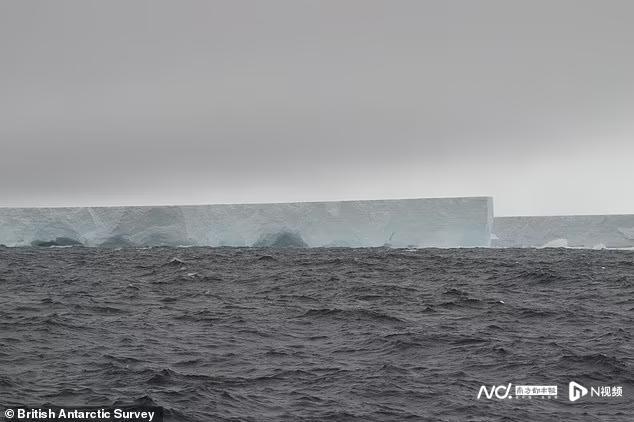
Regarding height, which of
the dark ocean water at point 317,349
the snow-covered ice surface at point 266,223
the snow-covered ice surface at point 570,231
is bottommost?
the dark ocean water at point 317,349

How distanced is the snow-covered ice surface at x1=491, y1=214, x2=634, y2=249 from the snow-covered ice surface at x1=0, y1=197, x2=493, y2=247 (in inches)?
122

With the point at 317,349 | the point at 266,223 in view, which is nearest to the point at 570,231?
the point at 266,223

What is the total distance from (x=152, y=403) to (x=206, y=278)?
40.6 ft

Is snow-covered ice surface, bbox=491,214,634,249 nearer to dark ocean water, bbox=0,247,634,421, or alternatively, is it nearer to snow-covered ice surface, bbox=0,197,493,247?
snow-covered ice surface, bbox=0,197,493,247

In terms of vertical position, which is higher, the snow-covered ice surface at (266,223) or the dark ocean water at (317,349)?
the snow-covered ice surface at (266,223)

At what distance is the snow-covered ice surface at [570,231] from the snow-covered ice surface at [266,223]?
3.11 metres

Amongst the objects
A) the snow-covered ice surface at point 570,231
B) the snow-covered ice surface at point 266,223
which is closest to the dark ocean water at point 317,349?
the snow-covered ice surface at point 266,223

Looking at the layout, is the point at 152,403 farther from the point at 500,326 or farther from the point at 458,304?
the point at 458,304

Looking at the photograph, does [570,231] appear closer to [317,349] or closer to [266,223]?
[266,223]

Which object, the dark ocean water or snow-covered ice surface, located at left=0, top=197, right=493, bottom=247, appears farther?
snow-covered ice surface, located at left=0, top=197, right=493, bottom=247

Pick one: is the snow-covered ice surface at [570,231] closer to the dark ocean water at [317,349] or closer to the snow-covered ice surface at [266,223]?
the snow-covered ice surface at [266,223]

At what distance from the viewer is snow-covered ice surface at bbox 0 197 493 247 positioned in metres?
34.1

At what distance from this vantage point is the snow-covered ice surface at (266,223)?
34.1m

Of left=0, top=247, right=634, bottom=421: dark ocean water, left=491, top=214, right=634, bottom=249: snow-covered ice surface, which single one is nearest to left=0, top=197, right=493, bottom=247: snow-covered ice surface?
left=491, top=214, right=634, bottom=249: snow-covered ice surface
